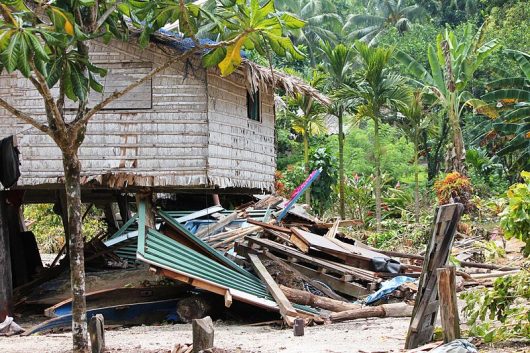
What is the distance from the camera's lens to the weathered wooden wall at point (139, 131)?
13.1 m

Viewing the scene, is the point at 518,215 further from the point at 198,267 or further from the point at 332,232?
the point at 332,232

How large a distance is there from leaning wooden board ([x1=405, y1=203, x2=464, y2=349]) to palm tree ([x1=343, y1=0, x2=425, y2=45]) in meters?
40.8

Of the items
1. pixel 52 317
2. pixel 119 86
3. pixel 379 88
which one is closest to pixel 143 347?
pixel 52 317

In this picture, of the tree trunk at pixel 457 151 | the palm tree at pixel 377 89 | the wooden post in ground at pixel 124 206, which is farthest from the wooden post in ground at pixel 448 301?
the tree trunk at pixel 457 151

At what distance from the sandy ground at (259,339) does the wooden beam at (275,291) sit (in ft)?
0.96

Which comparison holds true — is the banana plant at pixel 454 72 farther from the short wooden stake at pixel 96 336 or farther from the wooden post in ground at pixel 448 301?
the short wooden stake at pixel 96 336

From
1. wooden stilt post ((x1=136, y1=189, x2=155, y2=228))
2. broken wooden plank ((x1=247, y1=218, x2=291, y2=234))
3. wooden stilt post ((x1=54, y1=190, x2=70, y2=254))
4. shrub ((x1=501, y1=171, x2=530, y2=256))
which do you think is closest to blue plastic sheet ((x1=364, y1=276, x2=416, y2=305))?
broken wooden plank ((x1=247, y1=218, x2=291, y2=234))

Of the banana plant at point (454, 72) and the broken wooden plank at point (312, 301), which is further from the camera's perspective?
the banana plant at point (454, 72)

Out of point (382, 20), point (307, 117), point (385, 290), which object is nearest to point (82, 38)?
point (385, 290)

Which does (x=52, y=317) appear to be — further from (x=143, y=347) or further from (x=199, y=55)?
(x=199, y=55)

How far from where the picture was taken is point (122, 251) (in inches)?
628

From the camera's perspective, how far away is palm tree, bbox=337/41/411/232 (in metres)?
23.2

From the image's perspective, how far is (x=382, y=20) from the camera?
4959cm

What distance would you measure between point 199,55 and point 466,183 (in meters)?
11.4
